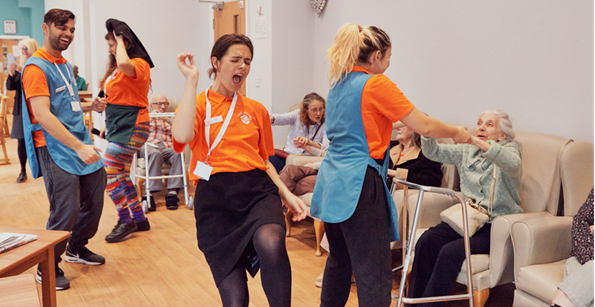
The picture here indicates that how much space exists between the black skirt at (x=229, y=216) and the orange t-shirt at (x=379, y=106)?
46cm

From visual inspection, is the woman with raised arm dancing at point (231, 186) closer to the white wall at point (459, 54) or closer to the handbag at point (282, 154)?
the white wall at point (459, 54)

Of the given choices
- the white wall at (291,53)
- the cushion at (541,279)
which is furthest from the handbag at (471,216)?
the white wall at (291,53)

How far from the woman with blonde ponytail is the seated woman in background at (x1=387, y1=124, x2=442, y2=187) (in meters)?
1.18

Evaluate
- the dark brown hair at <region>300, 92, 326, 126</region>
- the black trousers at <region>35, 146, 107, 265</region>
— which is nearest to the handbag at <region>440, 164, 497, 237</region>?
the dark brown hair at <region>300, 92, 326, 126</region>

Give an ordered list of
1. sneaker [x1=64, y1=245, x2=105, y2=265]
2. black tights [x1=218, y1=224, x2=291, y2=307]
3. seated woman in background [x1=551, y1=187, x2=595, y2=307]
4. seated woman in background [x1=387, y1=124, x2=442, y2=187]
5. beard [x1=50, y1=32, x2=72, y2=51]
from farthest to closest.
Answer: sneaker [x1=64, y1=245, x2=105, y2=265], seated woman in background [x1=387, y1=124, x2=442, y2=187], beard [x1=50, y1=32, x2=72, y2=51], seated woman in background [x1=551, y1=187, x2=595, y2=307], black tights [x1=218, y1=224, x2=291, y2=307]

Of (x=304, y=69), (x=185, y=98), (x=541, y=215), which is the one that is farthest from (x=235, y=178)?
(x=304, y=69)

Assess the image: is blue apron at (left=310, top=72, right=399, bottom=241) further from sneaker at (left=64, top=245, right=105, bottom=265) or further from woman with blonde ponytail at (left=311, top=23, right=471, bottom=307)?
sneaker at (left=64, top=245, right=105, bottom=265)

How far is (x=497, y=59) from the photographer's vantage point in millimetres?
3348

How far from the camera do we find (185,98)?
1807 millimetres

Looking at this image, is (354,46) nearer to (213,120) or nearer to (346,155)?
(346,155)

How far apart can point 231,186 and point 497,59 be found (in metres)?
2.28

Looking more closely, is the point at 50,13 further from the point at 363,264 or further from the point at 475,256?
the point at 475,256

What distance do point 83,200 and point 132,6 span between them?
153 inches

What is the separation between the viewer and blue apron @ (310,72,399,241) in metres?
1.90
